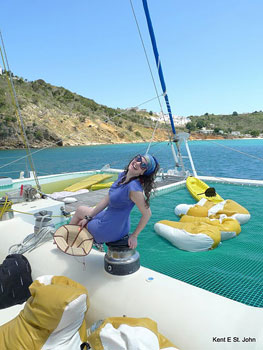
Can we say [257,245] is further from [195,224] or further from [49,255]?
[49,255]

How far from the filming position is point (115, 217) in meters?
2.13

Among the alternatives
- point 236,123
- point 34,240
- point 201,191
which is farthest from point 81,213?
point 236,123

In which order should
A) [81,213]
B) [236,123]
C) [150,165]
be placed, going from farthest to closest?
[236,123] < [81,213] < [150,165]

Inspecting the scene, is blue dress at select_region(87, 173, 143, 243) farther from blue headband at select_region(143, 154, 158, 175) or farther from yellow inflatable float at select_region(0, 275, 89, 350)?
yellow inflatable float at select_region(0, 275, 89, 350)

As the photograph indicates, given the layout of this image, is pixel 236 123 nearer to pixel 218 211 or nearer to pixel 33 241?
pixel 218 211

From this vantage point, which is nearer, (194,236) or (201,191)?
(194,236)

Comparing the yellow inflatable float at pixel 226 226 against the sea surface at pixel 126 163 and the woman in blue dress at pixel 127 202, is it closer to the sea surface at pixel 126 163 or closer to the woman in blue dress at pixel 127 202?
the sea surface at pixel 126 163

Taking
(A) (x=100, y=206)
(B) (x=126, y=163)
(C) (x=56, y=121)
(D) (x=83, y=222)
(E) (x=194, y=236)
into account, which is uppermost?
(C) (x=56, y=121)

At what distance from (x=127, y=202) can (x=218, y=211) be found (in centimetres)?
381

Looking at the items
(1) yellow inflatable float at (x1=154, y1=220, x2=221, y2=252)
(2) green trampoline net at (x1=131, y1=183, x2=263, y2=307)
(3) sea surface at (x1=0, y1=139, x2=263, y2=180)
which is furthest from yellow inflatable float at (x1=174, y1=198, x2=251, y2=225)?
(3) sea surface at (x1=0, y1=139, x2=263, y2=180)

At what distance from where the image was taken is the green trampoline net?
9.79 ft

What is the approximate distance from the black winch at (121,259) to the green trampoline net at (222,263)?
132cm

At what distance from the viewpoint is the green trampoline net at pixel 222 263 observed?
2984 millimetres

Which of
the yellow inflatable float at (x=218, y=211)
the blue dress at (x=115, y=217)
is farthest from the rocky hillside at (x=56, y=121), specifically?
the blue dress at (x=115, y=217)
